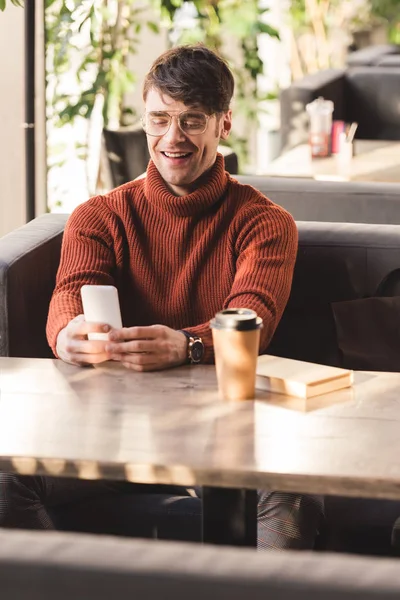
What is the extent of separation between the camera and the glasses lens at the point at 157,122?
2.26m

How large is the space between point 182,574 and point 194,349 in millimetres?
1232

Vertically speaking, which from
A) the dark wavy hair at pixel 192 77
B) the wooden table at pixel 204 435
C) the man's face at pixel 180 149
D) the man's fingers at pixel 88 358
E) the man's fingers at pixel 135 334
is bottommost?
the wooden table at pixel 204 435

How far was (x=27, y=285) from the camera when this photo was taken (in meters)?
2.57

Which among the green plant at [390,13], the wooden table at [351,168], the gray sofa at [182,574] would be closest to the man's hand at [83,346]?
the gray sofa at [182,574]

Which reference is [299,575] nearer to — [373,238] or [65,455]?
[65,455]

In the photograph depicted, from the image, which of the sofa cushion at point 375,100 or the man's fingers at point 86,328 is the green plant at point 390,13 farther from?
the man's fingers at point 86,328

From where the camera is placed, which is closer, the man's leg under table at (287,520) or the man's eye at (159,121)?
the man's leg under table at (287,520)

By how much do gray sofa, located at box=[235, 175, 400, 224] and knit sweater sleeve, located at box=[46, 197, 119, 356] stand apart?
1.07 metres

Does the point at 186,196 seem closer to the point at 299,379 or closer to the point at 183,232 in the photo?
the point at 183,232

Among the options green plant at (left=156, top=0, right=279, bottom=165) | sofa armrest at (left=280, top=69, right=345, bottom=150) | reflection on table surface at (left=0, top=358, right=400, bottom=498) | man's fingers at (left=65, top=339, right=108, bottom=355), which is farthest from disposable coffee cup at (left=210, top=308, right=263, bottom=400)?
green plant at (left=156, top=0, right=279, bottom=165)

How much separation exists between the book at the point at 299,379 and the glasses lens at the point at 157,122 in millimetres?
622

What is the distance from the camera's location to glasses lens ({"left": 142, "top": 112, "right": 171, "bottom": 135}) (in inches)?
88.8

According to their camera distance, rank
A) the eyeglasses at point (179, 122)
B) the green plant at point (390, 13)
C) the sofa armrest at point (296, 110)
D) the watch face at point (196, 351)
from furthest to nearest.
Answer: the green plant at point (390, 13) < the sofa armrest at point (296, 110) < the eyeglasses at point (179, 122) < the watch face at point (196, 351)

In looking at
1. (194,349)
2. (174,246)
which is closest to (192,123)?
(174,246)
